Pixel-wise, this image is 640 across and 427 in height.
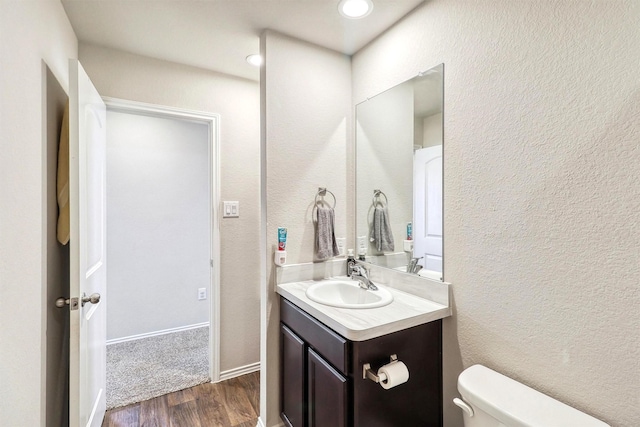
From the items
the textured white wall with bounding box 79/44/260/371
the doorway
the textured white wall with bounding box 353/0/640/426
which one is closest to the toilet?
the textured white wall with bounding box 353/0/640/426

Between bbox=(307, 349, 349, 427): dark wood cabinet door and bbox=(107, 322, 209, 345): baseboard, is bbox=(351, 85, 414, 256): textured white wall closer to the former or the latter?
bbox=(307, 349, 349, 427): dark wood cabinet door

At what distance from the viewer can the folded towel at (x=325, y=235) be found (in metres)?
1.84

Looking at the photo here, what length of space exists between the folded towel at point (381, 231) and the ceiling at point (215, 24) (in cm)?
104

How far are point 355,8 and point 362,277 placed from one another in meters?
1.41

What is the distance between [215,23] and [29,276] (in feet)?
4.80

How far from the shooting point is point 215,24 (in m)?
1.68

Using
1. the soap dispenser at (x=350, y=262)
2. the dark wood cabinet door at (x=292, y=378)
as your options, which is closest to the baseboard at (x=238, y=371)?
the dark wood cabinet door at (x=292, y=378)

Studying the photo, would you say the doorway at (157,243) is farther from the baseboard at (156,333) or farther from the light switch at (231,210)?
the light switch at (231,210)

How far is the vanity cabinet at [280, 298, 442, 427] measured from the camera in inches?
47.1

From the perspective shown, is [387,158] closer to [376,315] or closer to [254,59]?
[376,315]

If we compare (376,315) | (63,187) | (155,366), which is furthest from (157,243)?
(376,315)

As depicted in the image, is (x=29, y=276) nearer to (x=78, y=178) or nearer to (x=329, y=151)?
(x=78, y=178)

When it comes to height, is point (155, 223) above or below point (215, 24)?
below

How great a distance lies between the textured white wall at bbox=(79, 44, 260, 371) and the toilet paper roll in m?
1.44
